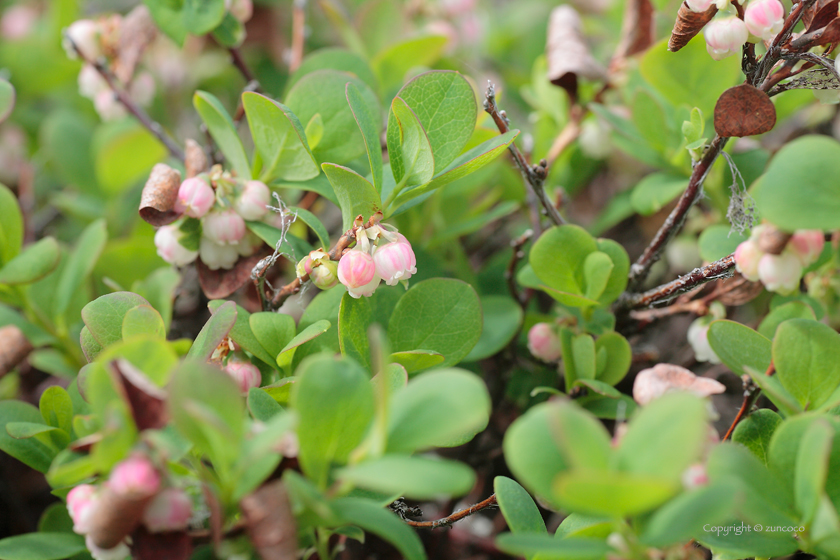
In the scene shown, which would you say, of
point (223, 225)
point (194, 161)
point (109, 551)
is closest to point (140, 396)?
point (109, 551)

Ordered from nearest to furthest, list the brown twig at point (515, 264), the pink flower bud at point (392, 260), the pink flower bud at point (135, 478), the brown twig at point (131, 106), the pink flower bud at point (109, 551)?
the pink flower bud at point (135, 478) → the pink flower bud at point (109, 551) → the pink flower bud at point (392, 260) → the brown twig at point (515, 264) → the brown twig at point (131, 106)

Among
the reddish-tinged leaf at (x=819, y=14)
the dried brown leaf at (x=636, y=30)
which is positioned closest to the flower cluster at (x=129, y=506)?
the reddish-tinged leaf at (x=819, y=14)

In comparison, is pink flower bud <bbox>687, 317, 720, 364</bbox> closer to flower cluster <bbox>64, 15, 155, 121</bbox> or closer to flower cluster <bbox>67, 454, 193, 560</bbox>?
flower cluster <bbox>67, 454, 193, 560</bbox>

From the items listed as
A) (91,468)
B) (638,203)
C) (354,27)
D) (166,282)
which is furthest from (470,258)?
(91,468)

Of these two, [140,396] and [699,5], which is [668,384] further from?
[140,396]

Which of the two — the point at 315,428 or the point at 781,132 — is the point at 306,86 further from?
the point at 781,132

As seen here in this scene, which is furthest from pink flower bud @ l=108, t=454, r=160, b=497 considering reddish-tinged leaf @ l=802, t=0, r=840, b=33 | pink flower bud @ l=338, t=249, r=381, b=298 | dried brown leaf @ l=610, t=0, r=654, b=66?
dried brown leaf @ l=610, t=0, r=654, b=66

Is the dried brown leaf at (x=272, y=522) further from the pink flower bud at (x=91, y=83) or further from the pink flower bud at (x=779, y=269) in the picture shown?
the pink flower bud at (x=91, y=83)
